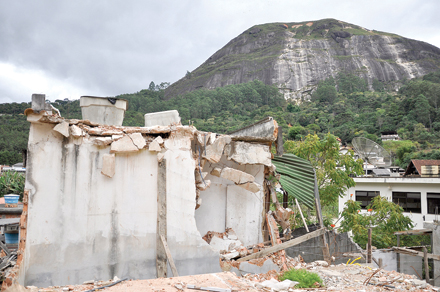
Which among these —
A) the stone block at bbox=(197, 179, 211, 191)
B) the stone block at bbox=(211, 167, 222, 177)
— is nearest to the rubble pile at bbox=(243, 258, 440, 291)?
the stone block at bbox=(197, 179, 211, 191)

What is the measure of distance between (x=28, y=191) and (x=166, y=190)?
2.20 meters

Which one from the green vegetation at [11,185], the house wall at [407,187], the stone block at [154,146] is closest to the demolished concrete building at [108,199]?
the stone block at [154,146]

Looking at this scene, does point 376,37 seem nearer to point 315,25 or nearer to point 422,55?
point 422,55

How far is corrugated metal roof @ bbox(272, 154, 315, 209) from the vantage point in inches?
308

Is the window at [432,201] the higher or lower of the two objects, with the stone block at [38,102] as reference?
lower

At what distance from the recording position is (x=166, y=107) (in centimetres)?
6750

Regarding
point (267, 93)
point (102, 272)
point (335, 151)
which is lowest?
point (102, 272)

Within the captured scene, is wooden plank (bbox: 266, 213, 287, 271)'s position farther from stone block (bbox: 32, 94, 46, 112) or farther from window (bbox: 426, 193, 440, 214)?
window (bbox: 426, 193, 440, 214)

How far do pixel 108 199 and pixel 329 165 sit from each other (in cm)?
1075

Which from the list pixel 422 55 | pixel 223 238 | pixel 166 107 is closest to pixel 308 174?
pixel 223 238

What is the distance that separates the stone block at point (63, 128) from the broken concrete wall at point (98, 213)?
138 millimetres

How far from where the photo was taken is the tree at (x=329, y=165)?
14.2 m

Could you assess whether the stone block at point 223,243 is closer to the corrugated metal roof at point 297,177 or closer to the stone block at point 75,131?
the corrugated metal roof at point 297,177

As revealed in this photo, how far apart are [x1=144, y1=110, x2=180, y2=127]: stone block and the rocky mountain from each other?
91.2 m
